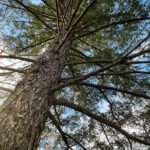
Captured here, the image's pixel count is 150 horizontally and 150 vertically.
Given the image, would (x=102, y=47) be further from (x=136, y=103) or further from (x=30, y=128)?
(x=30, y=128)

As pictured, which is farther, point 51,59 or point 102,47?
point 102,47

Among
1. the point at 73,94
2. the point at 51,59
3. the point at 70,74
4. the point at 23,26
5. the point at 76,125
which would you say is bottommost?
the point at 76,125

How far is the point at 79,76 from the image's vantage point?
2.29m

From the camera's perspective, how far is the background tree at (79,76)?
2.10m

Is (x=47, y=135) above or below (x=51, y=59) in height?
below

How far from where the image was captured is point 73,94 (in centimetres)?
398

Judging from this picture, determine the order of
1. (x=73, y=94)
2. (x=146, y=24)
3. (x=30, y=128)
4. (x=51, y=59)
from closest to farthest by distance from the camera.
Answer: (x=30, y=128)
(x=51, y=59)
(x=146, y=24)
(x=73, y=94)

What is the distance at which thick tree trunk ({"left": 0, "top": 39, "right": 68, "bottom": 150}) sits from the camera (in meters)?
1.78

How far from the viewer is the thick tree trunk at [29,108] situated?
5.83 ft

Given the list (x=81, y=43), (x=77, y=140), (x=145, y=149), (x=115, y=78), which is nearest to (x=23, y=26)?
(x=81, y=43)

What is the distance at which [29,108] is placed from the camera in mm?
2023

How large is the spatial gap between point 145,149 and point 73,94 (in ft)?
4.67

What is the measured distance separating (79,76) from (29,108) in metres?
0.51

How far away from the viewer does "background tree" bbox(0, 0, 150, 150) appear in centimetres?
210
